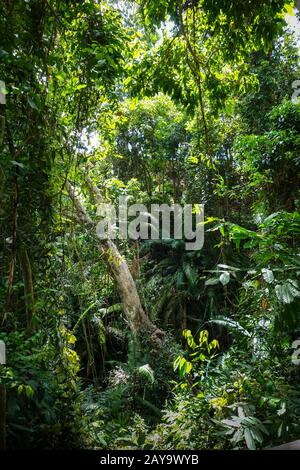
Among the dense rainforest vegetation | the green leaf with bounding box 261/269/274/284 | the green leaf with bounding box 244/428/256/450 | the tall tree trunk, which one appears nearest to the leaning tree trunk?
the dense rainforest vegetation

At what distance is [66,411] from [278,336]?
1733mm

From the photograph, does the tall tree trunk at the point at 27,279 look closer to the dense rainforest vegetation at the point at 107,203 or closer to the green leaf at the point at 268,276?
the dense rainforest vegetation at the point at 107,203

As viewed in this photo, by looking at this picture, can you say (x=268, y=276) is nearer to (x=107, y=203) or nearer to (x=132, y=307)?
(x=107, y=203)

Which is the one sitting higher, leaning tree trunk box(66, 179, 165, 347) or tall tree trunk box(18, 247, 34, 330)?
tall tree trunk box(18, 247, 34, 330)

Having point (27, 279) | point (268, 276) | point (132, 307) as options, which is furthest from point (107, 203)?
point (268, 276)

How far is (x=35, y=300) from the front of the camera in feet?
8.61

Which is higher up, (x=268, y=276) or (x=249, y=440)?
(x=268, y=276)

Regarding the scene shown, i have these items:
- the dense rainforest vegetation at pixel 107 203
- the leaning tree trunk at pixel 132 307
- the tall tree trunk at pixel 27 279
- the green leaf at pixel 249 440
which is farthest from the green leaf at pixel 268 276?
the leaning tree trunk at pixel 132 307

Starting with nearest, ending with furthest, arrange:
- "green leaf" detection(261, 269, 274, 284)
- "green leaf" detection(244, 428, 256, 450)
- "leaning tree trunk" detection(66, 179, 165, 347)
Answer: "green leaf" detection(244, 428, 256, 450)
"green leaf" detection(261, 269, 274, 284)
"leaning tree trunk" detection(66, 179, 165, 347)

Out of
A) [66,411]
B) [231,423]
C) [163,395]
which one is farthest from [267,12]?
[163,395]

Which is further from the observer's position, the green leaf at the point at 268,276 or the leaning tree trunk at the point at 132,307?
the leaning tree trunk at the point at 132,307

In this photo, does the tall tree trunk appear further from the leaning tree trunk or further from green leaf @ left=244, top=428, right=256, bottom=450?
the leaning tree trunk

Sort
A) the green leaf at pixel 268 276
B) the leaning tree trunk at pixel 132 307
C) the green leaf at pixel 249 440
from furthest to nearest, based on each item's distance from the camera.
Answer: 1. the leaning tree trunk at pixel 132 307
2. the green leaf at pixel 268 276
3. the green leaf at pixel 249 440
